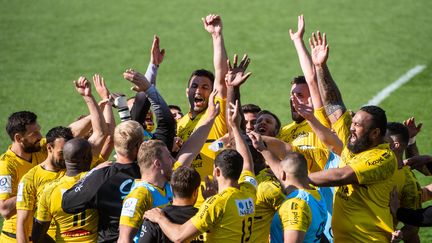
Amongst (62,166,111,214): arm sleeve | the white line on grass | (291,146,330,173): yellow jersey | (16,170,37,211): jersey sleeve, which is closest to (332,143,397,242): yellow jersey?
(291,146,330,173): yellow jersey

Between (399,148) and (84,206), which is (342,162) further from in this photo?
A: (84,206)

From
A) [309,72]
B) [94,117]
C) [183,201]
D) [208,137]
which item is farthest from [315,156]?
[183,201]

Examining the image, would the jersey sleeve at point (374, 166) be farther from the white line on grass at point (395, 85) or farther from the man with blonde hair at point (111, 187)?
the white line on grass at point (395, 85)

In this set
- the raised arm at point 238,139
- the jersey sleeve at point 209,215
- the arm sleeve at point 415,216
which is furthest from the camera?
the arm sleeve at point 415,216

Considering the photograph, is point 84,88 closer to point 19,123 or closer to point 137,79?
point 137,79

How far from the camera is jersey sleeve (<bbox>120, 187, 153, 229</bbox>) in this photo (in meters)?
7.15

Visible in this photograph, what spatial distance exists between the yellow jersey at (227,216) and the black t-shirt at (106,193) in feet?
3.01

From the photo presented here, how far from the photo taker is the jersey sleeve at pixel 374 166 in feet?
25.4

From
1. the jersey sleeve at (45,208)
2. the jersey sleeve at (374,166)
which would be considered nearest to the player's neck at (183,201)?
the jersey sleeve at (45,208)

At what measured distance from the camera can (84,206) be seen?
300 inches

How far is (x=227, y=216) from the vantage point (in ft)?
23.3

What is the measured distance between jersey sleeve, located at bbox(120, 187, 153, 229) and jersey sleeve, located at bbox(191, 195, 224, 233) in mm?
513

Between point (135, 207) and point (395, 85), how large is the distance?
41.1ft

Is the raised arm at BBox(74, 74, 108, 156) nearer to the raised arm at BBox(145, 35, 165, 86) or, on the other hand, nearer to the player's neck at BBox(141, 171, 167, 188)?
the raised arm at BBox(145, 35, 165, 86)
